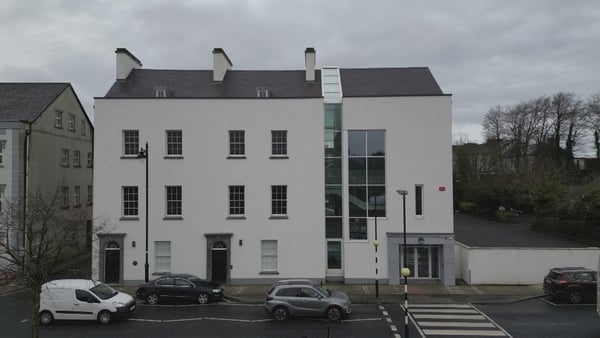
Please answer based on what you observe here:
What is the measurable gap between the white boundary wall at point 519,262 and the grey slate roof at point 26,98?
2999cm

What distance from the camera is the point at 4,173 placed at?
28.9 metres

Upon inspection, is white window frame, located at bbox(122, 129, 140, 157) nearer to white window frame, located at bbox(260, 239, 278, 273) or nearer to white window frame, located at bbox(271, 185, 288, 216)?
white window frame, located at bbox(271, 185, 288, 216)

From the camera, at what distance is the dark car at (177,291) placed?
70.5ft

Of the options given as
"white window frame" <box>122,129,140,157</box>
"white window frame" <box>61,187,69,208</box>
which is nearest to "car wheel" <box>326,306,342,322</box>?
"white window frame" <box>122,129,140,157</box>

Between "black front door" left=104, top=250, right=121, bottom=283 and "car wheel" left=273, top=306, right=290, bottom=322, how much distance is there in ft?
39.7

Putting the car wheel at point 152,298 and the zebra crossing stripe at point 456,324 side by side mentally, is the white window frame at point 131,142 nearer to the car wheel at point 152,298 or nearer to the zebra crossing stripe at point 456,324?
the car wheel at point 152,298

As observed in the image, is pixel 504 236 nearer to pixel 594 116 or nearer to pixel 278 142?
pixel 278 142

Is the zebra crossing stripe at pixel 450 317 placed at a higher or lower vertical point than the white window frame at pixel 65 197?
lower

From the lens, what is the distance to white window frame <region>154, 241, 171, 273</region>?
25984 mm

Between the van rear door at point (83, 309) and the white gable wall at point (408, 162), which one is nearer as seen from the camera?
the van rear door at point (83, 309)

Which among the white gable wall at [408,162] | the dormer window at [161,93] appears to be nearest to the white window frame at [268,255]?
the white gable wall at [408,162]

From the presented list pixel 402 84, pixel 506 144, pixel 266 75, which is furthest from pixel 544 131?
pixel 266 75

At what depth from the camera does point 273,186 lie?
26312mm

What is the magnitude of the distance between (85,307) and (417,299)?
15.2 m
